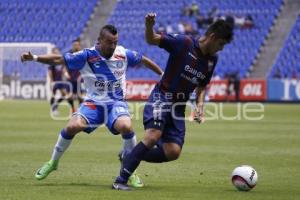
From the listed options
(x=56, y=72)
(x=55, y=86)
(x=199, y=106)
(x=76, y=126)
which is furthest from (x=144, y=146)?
(x=56, y=72)

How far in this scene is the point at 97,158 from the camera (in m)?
14.0

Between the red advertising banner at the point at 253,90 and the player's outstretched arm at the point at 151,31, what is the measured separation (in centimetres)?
2931

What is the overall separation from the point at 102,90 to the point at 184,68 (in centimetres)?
167

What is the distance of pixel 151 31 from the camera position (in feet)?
29.2

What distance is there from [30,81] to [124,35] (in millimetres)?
7130

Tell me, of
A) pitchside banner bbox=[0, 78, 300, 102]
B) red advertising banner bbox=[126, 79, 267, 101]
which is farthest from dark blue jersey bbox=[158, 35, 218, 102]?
red advertising banner bbox=[126, 79, 267, 101]

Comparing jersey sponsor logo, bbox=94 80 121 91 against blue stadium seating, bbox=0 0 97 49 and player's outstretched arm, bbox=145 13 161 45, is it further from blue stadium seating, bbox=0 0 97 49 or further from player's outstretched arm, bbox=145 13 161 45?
blue stadium seating, bbox=0 0 97 49

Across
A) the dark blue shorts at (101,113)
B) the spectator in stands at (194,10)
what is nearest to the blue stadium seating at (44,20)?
the spectator in stands at (194,10)

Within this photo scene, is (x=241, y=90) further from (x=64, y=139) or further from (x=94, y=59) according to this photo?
(x=64, y=139)

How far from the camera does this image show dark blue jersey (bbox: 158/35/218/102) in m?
9.62

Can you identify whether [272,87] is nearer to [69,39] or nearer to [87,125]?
[69,39]

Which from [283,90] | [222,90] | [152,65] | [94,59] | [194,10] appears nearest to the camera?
[94,59]

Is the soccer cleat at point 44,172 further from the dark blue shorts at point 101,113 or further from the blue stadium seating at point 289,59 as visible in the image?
the blue stadium seating at point 289,59

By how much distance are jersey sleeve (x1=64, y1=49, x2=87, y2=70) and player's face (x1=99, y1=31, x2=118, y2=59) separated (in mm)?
274
